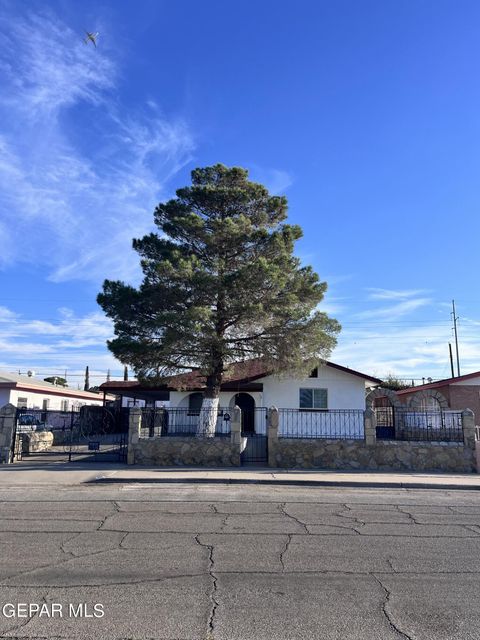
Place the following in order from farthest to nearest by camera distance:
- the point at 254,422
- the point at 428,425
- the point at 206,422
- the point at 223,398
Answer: the point at 223,398, the point at 254,422, the point at 206,422, the point at 428,425

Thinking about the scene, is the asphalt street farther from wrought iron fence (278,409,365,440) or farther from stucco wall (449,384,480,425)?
stucco wall (449,384,480,425)

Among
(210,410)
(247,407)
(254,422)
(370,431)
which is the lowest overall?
(370,431)

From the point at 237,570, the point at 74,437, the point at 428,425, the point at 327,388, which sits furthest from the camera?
the point at 74,437

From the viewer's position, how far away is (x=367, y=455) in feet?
57.1

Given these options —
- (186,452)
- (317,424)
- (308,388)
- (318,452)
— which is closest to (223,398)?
(308,388)

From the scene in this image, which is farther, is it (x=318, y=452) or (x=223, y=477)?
(x=318, y=452)

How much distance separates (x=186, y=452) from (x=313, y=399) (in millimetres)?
10300

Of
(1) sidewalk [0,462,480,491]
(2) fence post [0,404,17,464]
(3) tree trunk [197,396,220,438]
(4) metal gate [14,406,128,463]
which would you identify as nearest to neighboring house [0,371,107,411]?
(4) metal gate [14,406,128,463]

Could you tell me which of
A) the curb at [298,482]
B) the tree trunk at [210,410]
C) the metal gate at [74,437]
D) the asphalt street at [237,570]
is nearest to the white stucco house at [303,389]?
the tree trunk at [210,410]

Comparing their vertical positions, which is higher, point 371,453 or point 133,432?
point 133,432

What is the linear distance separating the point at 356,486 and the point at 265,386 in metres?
12.2

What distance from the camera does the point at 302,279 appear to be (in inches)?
846

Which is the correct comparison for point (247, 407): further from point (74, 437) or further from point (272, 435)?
point (272, 435)

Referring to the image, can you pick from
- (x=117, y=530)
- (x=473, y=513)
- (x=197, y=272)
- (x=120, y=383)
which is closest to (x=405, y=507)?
(x=473, y=513)
